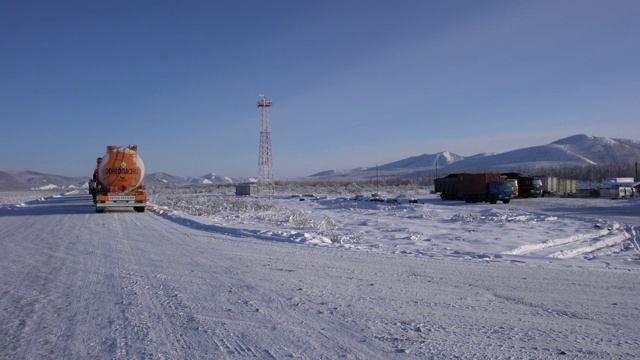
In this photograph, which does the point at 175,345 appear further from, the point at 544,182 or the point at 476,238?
the point at 544,182

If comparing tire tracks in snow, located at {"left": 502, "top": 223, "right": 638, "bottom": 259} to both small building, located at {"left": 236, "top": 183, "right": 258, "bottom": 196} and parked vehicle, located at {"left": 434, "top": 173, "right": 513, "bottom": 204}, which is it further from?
small building, located at {"left": 236, "top": 183, "right": 258, "bottom": 196}

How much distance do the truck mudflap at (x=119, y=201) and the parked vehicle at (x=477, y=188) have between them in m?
28.9

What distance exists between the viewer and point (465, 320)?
5.85 meters

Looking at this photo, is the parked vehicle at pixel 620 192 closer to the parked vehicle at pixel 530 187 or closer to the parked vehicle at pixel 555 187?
the parked vehicle at pixel 555 187

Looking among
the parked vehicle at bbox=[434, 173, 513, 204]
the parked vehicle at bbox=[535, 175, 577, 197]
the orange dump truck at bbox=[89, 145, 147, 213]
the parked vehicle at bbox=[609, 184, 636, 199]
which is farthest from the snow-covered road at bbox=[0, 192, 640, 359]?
the parked vehicle at bbox=[535, 175, 577, 197]

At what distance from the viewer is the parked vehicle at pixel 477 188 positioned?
40.8 meters

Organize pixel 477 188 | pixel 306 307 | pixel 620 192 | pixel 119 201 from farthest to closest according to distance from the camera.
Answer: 1. pixel 620 192
2. pixel 477 188
3. pixel 119 201
4. pixel 306 307

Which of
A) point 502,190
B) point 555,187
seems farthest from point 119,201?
point 555,187

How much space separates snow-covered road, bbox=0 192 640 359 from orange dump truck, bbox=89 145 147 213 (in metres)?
14.4

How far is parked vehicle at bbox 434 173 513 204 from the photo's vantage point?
40.8 meters

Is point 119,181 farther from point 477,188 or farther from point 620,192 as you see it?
point 620,192

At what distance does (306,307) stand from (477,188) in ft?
130

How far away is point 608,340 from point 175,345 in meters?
4.59

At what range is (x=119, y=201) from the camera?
24.9 meters
